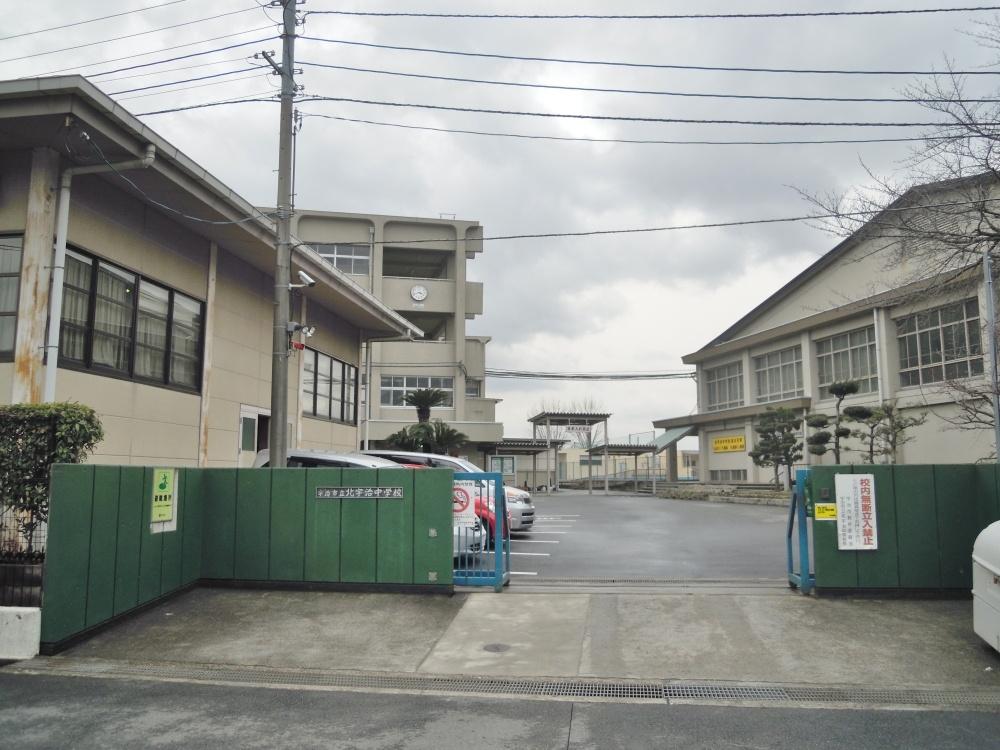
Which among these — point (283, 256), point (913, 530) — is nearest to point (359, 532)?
point (283, 256)

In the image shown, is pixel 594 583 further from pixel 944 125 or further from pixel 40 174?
pixel 40 174

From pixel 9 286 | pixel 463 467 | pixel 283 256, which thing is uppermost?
pixel 283 256

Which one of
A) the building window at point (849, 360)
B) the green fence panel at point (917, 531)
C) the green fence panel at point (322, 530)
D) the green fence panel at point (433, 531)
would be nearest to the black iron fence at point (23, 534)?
the green fence panel at point (322, 530)

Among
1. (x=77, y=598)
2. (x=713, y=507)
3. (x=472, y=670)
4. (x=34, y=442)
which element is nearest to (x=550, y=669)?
(x=472, y=670)

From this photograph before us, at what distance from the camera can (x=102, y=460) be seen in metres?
11.7

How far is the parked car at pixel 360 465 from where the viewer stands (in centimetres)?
1027

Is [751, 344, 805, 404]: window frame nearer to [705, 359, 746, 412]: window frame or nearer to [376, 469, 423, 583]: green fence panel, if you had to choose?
[705, 359, 746, 412]: window frame

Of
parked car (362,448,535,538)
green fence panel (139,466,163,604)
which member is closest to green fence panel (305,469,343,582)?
green fence panel (139,466,163,604)

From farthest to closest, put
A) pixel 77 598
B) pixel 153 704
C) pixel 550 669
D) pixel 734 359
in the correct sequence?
1. pixel 734 359
2. pixel 77 598
3. pixel 550 669
4. pixel 153 704

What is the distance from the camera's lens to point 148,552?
9109mm

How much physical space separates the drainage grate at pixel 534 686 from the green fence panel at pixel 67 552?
415 millimetres

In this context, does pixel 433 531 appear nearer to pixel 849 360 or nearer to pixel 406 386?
pixel 849 360

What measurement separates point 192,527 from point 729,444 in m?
37.1

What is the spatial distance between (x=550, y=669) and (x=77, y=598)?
4.86 m
